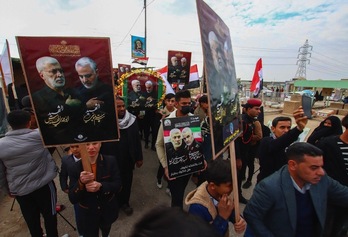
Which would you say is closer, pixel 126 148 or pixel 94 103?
pixel 94 103

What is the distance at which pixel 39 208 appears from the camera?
2.51 m

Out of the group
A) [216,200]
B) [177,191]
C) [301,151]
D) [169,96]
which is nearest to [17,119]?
[177,191]

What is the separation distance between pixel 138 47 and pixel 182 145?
12.4 meters

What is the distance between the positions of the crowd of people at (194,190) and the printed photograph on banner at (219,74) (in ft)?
1.57

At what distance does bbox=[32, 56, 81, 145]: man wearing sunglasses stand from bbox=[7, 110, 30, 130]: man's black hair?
1044mm

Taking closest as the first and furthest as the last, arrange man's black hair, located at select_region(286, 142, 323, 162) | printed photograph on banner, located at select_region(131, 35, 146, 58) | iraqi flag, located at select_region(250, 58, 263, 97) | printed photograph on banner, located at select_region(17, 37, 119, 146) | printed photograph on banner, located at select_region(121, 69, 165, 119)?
printed photograph on banner, located at select_region(17, 37, 119, 146)
man's black hair, located at select_region(286, 142, 323, 162)
printed photograph on banner, located at select_region(121, 69, 165, 119)
iraqi flag, located at select_region(250, 58, 263, 97)
printed photograph on banner, located at select_region(131, 35, 146, 58)

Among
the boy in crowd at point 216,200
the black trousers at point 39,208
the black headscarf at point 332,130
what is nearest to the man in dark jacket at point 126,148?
the black trousers at point 39,208

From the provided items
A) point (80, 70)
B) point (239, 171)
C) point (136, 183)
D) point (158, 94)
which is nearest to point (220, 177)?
point (80, 70)

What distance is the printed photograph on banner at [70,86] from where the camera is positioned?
1.40 metres

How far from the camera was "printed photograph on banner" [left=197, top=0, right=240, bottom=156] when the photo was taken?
1239mm

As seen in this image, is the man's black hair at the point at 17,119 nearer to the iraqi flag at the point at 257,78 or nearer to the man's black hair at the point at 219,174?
the man's black hair at the point at 219,174

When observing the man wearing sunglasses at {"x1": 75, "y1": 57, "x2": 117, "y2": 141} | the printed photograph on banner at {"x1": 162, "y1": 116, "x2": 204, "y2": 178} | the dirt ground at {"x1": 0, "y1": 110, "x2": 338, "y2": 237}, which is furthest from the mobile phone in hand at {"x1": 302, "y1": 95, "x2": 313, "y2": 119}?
the man wearing sunglasses at {"x1": 75, "y1": 57, "x2": 117, "y2": 141}

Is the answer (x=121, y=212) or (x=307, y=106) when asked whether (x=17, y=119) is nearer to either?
(x=121, y=212)

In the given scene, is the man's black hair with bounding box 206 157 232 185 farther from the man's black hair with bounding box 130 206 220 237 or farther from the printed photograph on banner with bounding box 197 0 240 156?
the man's black hair with bounding box 130 206 220 237
